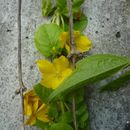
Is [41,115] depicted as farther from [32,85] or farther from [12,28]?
[12,28]

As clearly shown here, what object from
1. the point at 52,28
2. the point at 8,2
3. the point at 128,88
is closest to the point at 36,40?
the point at 52,28

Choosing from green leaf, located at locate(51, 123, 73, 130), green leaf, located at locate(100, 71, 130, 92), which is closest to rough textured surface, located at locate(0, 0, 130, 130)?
green leaf, located at locate(100, 71, 130, 92)

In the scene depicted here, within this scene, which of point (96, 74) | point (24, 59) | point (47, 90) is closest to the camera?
point (96, 74)

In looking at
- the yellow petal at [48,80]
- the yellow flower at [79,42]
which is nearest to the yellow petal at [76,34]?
the yellow flower at [79,42]

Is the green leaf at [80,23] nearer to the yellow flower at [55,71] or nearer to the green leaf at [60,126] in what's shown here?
the yellow flower at [55,71]

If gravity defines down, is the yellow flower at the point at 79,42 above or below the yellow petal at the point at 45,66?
above

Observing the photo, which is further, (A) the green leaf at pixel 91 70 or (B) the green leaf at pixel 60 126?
(B) the green leaf at pixel 60 126

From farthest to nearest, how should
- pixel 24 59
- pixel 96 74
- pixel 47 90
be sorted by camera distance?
pixel 24 59, pixel 47 90, pixel 96 74
